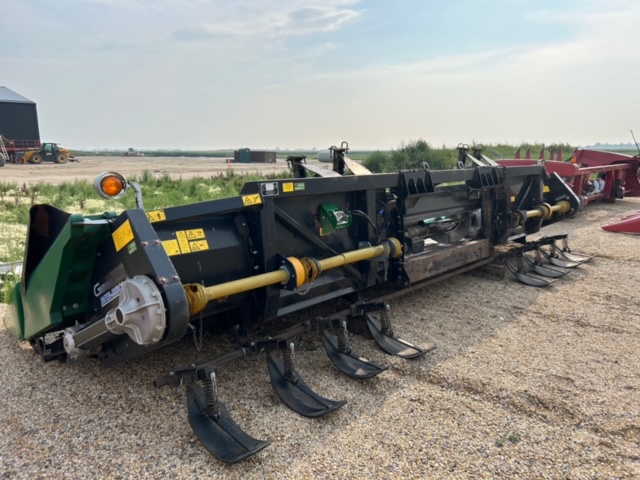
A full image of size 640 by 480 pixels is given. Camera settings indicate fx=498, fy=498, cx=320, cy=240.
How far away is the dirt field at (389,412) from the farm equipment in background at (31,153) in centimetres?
3460

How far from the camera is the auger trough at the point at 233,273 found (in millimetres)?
2492

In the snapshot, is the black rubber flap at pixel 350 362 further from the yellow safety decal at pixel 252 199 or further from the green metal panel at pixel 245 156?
the green metal panel at pixel 245 156

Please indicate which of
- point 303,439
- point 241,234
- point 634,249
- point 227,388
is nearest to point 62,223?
point 241,234

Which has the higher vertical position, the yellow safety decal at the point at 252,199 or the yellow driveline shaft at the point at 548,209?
the yellow safety decal at the point at 252,199

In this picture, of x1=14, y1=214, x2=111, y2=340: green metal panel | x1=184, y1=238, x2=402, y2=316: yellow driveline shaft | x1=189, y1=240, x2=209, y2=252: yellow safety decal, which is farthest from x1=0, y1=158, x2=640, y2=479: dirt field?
x1=189, y1=240, x2=209, y2=252: yellow safety decal

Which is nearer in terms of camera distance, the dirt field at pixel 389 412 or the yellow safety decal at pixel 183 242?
the dirt field at pixel 389 412

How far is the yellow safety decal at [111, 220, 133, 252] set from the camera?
254 cm

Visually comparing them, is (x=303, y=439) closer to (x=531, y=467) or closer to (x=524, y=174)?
(x=531, y=467)

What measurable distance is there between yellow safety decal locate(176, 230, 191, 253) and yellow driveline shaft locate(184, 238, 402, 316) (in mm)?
261

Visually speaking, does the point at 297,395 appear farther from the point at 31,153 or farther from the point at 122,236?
the point at 31,153

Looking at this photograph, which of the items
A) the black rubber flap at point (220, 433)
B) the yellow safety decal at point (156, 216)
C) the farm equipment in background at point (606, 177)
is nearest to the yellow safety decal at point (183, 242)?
the yellow safety decal at point (156, 216)

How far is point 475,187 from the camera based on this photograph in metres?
5.23

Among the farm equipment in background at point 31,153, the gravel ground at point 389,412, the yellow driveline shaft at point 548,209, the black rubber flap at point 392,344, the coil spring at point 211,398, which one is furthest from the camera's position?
the farm equipment in background at point 31,153

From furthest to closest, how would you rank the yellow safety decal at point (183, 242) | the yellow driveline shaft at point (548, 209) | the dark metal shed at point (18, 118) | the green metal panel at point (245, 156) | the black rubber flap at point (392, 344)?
the green metal panel at point (245, 156), the dark metal shed at point (18, 118), the yellow driveline shaft at point (548, 209), the black rubber flap at point (392, 344), the yellow safety decal at point (183, 242)
